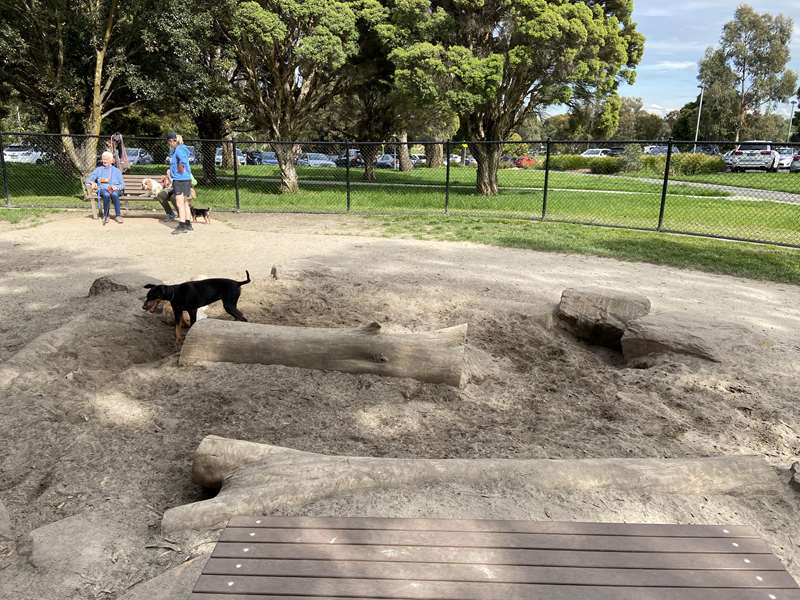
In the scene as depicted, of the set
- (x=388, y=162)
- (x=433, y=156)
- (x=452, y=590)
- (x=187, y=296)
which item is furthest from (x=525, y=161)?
(x=452, y=590)

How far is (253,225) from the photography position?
499 inches

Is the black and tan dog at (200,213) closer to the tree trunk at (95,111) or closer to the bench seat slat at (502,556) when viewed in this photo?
the tree trunk at (95,111)

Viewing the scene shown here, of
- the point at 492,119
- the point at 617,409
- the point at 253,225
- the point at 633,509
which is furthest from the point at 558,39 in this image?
the point at 633,509

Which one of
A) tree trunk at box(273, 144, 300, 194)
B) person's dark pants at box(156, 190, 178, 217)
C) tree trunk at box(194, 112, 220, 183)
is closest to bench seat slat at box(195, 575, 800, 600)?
person's dark pants at box(156, 190, 178, 217)

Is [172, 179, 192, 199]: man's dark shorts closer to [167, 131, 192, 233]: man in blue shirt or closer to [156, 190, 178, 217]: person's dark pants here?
[167, 131, 192, 233]: man in blue shirt

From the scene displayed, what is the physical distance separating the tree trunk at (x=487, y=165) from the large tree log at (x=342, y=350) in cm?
1455

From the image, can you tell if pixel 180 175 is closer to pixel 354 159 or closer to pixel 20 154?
pixel 354 159

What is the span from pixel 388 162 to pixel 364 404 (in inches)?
1463

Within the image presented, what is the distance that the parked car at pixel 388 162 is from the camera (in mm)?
37750

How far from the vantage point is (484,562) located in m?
1.96

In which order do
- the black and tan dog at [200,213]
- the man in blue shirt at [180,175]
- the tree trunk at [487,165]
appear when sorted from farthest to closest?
1. the tree trunk at [487,165]
2. the black and tan dog at [200,213]
3. the man in blue shirt at [180,175]

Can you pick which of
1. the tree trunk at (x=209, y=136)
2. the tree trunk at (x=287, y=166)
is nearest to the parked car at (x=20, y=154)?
the tree trunk at (x=209, y=136)

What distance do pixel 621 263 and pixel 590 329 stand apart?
3.65 m

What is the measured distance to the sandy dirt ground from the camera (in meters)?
2.80
